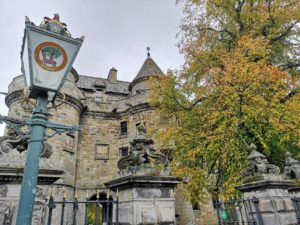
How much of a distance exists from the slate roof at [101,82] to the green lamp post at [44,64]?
23.4 m

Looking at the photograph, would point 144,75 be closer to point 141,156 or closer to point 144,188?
point 141,156

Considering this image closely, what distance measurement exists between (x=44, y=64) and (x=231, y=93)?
786 cm

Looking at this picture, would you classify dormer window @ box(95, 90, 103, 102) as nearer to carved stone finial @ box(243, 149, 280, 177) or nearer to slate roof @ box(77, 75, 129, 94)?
slate roof @ box(77, 75, 129, 94)

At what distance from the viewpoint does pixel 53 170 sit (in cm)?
385

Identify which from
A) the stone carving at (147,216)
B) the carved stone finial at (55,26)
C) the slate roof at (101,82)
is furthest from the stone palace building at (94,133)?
the carved stone finial at (55,26)

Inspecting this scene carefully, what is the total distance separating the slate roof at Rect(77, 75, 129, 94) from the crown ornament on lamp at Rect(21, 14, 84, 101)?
23.4 metres

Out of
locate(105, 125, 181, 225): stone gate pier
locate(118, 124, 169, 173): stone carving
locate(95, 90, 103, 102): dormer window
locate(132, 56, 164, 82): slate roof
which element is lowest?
locate(105, 125, 181, 225): stone gate pier

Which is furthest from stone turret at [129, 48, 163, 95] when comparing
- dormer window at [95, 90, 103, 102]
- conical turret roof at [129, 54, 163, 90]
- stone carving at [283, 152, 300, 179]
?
stone carving at [283, 152, 300, 179]

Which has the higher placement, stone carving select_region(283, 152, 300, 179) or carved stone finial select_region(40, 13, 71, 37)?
carved stone finial select_region(40, 13, 71, 37)

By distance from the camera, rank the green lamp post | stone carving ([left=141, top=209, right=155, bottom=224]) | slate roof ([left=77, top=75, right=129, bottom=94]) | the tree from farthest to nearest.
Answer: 1. slate roof ([left=77, top=75, right=129, bottom=94])
2. the tree
3. stone carving ([left=141, top=209, right=155, bottom=224])
4. the green lamp post

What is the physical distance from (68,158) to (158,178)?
49.7ft

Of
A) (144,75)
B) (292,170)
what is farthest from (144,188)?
(144,75)

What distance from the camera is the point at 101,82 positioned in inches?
1059

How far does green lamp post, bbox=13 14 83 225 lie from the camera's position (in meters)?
2.42
